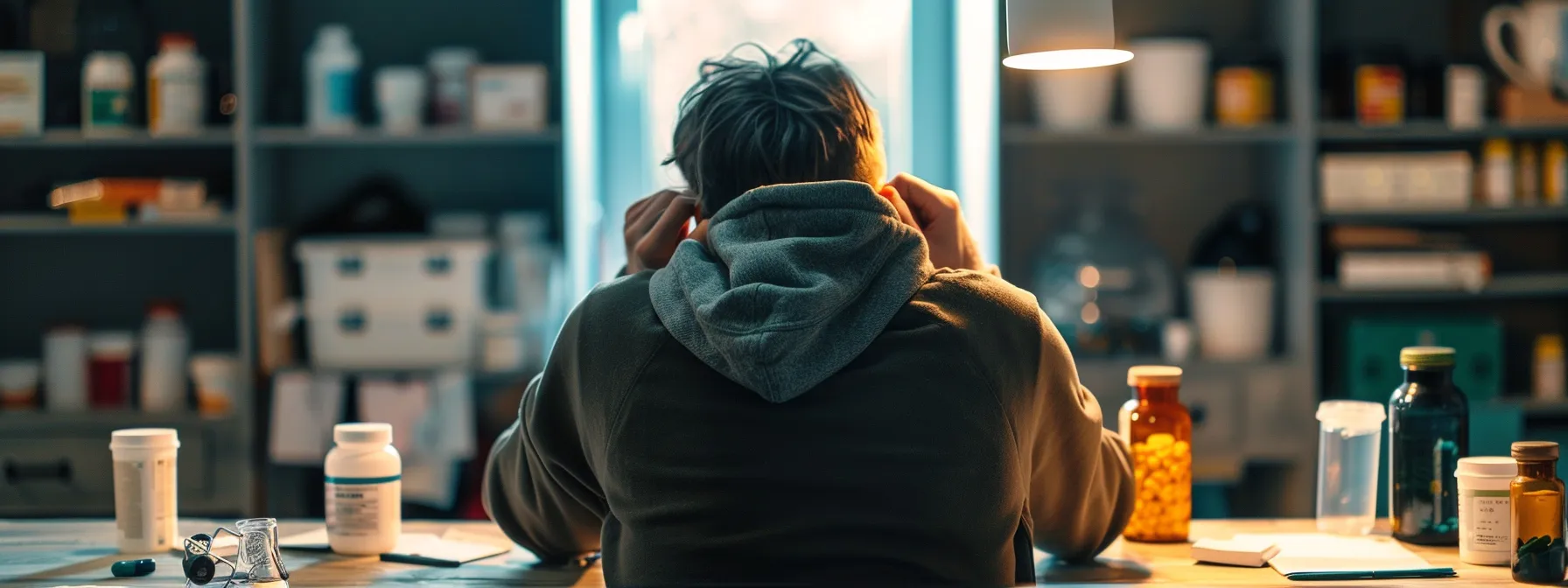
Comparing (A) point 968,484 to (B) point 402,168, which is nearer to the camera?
(A) point 968,484

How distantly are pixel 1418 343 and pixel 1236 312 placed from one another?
0.41 meters

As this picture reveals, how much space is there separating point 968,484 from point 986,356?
111 millimetres

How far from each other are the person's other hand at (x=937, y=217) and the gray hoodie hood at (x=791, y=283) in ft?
0.82

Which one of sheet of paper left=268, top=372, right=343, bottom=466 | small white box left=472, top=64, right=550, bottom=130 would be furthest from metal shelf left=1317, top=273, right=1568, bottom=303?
sheet of paper left=268, top=372, right=343, bottom=466

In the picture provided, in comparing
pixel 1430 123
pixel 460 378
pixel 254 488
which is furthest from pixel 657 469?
pixel 1430 123

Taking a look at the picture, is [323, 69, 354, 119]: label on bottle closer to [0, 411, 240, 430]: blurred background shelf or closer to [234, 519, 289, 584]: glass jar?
[0, 411, 240, 430]: blurred background shelf

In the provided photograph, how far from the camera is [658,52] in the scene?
11.1 ft

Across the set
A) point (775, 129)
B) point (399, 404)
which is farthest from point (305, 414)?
point (775, 129)

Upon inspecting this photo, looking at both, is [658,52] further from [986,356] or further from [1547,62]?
[986,356]

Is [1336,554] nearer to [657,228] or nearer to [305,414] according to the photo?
[657,228]

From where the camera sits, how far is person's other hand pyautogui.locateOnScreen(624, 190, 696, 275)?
1.45m

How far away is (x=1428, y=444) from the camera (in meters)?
1.52

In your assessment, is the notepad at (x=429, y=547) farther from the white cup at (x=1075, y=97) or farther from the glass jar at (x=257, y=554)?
the white cup at (x=1075, y=97)

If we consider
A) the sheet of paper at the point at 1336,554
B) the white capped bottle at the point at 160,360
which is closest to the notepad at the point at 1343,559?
the sheet of paper at the point at 1336,554
